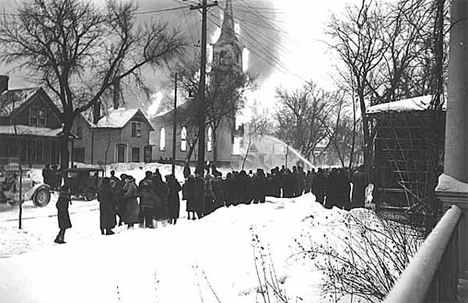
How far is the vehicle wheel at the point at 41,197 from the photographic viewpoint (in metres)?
19.9

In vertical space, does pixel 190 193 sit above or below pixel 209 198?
above

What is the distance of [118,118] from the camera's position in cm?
5088

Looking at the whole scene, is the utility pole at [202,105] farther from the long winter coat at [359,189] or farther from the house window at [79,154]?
the house window at [79,154]

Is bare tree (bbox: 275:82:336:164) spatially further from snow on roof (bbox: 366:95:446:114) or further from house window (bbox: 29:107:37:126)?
snow on roof (bbox: 366:95:446:114)

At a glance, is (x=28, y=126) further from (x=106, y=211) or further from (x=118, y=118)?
(x=106, y=211)

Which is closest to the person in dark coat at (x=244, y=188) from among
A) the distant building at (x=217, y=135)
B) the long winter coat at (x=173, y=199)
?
the long winter coat at (x=173, y=199)

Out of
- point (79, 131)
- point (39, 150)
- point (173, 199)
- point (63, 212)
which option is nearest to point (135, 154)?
point (79, 131)

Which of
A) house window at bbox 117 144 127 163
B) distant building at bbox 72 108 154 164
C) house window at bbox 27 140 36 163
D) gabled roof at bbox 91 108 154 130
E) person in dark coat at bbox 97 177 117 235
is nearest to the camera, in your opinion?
person in dark coat at bbox 97 177 117 235

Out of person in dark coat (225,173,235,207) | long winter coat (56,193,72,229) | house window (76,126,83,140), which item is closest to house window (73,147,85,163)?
house window (76,126,83,140)

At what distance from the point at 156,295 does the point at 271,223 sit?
4676mm

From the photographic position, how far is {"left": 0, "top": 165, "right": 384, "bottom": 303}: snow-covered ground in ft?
25.4

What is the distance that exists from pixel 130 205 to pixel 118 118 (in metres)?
38.5

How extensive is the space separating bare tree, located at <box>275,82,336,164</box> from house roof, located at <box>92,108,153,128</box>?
21409 millimetres

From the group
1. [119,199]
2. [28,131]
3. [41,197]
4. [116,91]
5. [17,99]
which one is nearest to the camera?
[119,199]
